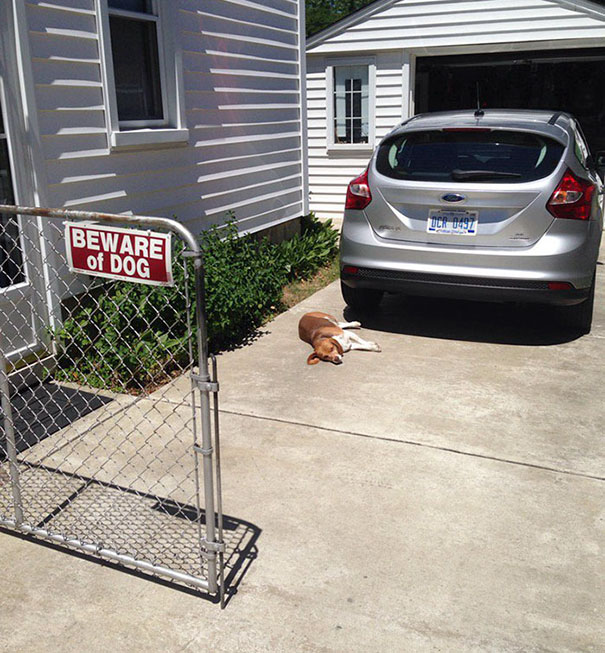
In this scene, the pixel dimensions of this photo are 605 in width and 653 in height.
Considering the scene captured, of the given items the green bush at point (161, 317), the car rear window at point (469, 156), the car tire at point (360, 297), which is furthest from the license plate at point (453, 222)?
the green bush at point (161, 317)

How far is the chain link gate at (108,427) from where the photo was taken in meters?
2.80

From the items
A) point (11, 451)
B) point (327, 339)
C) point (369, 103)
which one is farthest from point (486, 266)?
point (369, 103)

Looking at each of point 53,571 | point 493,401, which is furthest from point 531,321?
point 53,571

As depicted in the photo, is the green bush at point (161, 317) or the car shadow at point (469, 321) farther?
the car shadow at point (469, 321)

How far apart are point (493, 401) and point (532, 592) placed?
1960 millimetres

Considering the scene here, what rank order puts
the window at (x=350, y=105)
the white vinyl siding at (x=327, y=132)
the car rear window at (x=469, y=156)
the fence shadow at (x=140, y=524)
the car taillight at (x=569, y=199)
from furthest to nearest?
the window at (x=350, y=105), the white vinyl siding at (x=327, y=132), the car rear window at (x=469, y=156), the car taillight at (x=569, y=199), the fence shadow at (x=140, y=524)

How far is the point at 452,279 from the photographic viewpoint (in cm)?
554

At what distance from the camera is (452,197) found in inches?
214

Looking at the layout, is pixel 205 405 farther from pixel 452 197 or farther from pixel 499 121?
pixel 499 121

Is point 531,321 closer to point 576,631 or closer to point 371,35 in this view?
point 576,631

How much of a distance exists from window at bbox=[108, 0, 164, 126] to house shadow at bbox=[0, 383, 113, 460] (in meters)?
2.27

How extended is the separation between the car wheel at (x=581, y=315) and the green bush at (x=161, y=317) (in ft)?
8.55

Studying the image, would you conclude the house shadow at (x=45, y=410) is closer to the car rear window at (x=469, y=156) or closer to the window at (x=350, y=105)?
the car rear window at (x=469, y=156)

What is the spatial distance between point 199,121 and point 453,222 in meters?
2.70
